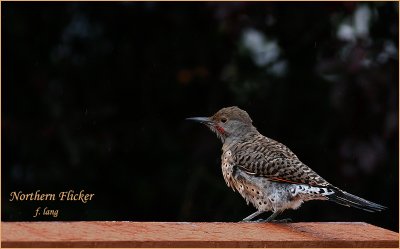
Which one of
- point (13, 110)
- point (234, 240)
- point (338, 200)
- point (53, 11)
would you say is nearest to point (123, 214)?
point (13, 110)

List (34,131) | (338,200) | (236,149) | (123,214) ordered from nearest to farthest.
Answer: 1. (338,200)
2. (236,149)
3. (34,131)
4. (123,214)

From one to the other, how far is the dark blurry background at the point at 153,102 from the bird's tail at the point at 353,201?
1.74 m

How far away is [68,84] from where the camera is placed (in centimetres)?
672

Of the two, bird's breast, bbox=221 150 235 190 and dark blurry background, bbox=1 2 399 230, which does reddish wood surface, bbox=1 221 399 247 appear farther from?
dark blurry background, bbox=1 2 399 230

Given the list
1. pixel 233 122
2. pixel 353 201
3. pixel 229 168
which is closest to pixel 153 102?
pixel 233 122

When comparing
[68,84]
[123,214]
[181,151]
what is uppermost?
[68,84]

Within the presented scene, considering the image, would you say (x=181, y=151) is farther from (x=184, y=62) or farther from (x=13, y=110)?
(x=13, y=110)

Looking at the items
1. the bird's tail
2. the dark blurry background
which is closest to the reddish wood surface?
the bird's tail

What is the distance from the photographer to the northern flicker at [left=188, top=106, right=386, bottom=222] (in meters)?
4.73

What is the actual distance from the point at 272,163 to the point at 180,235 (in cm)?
170

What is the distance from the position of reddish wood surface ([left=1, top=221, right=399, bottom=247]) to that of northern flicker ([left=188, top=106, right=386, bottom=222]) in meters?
0.61

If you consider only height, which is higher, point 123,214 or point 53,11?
point 53,11

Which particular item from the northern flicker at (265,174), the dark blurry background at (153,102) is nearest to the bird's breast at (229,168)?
the northern flicker at (265,174)

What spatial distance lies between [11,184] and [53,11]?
1283 mm
